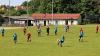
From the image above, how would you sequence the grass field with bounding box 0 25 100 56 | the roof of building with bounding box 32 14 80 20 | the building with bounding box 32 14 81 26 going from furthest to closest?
the roof of building with bounding box 32 14 80 20 < the building with bounding box 32 14 81 26 < the grass field with bounding box 0 25 100 56

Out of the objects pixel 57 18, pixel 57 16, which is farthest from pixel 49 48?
pixel 57 16

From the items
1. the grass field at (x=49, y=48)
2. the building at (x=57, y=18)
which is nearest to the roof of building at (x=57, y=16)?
the building at (x=57, y=18)

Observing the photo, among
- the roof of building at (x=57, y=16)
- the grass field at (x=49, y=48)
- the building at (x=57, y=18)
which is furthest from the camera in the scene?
the roof of building at (x=57, y=16)

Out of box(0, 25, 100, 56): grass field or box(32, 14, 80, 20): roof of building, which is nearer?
box(0, 25, 100, 56): grass field

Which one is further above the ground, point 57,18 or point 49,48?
point 49,48

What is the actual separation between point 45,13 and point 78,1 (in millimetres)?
13776

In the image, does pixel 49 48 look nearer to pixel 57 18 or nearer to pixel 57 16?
pixel 57 18

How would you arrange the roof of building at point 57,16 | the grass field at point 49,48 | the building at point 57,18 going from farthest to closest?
the roof of building at point 57,16 < the building at point 57,18 < the grass field at point 49,48

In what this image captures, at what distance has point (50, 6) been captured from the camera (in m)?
144

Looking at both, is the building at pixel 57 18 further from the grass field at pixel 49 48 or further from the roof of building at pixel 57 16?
the grass field at pixel 49 48

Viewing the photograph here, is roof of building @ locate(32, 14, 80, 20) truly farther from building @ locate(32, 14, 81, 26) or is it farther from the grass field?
the grass field

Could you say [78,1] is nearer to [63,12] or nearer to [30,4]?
[63,12]

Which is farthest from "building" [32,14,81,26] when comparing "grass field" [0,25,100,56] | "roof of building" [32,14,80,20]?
"grass field" [0,25,100,56]

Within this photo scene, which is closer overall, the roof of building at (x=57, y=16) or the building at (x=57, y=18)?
the building at (x=57, y=18)
